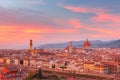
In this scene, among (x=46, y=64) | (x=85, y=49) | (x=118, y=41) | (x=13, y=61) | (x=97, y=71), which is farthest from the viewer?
(x=118, y=41)

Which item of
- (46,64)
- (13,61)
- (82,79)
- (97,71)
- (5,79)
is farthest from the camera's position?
(13,61)

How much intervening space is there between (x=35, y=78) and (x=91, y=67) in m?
14.8

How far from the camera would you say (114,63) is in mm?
33875

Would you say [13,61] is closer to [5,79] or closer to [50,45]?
[5,79]

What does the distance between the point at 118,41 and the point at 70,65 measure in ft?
251

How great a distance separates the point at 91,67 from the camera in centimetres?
3191

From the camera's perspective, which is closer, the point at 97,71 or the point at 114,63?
the point at 97,71

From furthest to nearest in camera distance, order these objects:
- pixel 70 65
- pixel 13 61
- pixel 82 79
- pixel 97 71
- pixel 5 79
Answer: pixel 13 61 < pixel 70 65 < pixel 97 71 < pixel 82 79 < pixel 5 79

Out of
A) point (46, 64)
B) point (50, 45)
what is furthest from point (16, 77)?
point (50, 45)

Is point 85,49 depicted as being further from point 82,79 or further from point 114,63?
point 82,79

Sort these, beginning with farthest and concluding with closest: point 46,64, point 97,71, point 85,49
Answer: point 85,49
point 46,64
point 97,71

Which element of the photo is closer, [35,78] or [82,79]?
[35,78]

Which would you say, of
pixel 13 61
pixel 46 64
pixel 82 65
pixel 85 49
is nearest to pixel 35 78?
pixel 82 65

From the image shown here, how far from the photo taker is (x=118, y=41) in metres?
107
